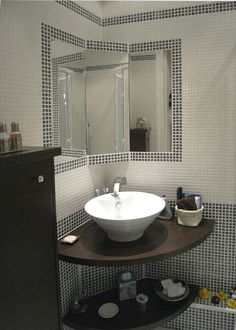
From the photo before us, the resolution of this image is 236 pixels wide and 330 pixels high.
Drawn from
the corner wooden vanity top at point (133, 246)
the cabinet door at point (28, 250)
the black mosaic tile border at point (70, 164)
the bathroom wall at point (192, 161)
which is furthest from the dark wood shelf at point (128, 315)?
the black mosaic tile border at point (70, 164)

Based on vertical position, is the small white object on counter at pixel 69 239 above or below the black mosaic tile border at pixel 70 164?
below

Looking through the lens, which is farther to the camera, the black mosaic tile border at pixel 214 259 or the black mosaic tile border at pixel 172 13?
the black mosaic tile border at pixel 214 259

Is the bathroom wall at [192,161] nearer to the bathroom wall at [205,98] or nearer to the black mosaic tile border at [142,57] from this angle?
the bathroom wall at [205,98]

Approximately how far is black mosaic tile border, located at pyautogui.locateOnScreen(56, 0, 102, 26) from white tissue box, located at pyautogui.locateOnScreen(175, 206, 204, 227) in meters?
1.41

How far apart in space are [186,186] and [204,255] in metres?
0.51

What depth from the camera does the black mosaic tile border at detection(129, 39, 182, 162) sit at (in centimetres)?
223

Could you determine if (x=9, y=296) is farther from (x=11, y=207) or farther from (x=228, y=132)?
(x=228, y=132)

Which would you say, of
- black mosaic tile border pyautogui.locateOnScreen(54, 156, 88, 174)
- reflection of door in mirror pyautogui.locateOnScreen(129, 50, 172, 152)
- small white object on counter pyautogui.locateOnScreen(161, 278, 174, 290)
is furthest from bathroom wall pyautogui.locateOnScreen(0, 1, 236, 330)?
small white object on counter pyautogui.locateOnScreen(161, 278, 174, 290)

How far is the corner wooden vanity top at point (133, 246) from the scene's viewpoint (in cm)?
167

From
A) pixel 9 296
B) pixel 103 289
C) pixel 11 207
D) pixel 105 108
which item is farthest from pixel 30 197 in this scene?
pixel 103 289

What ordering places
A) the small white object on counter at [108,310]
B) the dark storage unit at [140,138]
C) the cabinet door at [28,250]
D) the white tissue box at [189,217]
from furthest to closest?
the dark storage unit at [140,138]
the white tissue box at [189,217]
the small white object on counter at [108,310]
the cabinet door at [28,250]

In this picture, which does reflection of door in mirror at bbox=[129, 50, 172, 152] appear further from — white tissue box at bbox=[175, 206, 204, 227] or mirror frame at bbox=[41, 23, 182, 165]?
white tissue box at bbox=[175, 206, 204, 227]

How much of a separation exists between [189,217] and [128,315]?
2.28 feet

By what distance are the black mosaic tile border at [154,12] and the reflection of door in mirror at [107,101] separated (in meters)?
0.26
